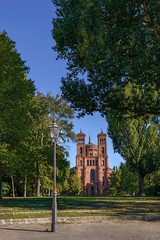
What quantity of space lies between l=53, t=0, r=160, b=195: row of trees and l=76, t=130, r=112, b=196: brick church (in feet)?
294

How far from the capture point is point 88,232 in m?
8.71

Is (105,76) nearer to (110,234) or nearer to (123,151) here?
(110,234)

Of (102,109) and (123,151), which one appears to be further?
(123,151)

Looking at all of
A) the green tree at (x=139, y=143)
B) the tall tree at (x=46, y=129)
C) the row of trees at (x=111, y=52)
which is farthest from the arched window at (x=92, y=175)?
the row of trees at (x=111, y=52)

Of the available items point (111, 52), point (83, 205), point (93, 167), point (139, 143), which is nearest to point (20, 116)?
point (83, 205)

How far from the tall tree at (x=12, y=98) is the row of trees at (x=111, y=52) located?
14.3 feet

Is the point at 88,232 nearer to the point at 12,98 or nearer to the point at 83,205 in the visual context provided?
the point at 83,205

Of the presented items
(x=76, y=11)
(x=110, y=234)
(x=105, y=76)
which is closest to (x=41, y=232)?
(x=110, y=234)

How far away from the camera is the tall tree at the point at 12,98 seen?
700 inches

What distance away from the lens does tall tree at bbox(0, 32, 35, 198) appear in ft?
58.3

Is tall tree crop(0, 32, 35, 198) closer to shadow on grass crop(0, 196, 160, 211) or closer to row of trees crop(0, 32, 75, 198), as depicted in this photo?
row of trees crop(0, 32, 75, 198)

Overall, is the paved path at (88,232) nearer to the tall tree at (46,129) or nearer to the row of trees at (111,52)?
the row of trees at (111,52)

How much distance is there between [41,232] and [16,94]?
12.7 meters

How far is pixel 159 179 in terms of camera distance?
155ft
